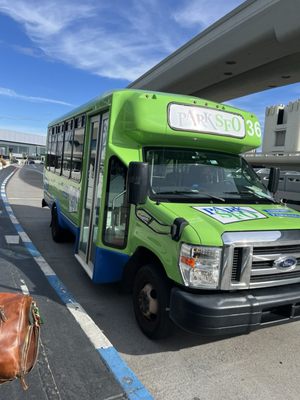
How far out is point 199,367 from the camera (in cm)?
359

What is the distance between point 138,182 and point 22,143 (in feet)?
387

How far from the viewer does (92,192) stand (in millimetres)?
5516

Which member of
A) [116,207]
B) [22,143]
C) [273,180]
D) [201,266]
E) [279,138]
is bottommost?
[201,266]

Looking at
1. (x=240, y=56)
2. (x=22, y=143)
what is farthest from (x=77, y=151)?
(x=22, y=143)

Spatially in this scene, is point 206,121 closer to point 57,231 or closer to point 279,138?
point 57,231

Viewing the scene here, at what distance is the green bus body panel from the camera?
3557 millimetres

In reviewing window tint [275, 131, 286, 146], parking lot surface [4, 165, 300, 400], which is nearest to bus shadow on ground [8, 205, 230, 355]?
parking lot surface [4, 165, 300, 400]

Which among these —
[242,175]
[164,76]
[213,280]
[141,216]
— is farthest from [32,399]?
[164,76]

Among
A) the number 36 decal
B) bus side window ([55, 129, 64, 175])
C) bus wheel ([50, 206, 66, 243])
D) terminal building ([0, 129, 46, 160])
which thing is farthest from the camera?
terminal building ([0, 129, 46, 160])

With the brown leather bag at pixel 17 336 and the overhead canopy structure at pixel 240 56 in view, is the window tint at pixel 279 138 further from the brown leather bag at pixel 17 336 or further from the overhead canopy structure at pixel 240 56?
the brown leather bag at pixel 17 336

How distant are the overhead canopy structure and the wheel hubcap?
12.3m

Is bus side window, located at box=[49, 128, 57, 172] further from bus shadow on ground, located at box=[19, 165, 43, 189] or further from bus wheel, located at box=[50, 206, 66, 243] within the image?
bus shadow on ground, located at box=[19, 165, 43, 189]

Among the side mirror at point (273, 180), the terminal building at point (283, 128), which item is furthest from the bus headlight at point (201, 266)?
the terminal building at point (283, 128)

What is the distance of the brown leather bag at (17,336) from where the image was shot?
92.4 inches
